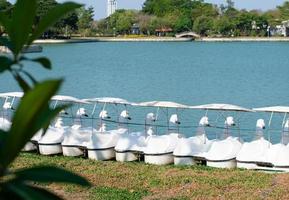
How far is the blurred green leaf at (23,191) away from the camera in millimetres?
1093

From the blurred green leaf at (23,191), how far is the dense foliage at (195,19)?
3878 inches

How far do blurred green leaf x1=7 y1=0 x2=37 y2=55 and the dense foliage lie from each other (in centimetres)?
9834

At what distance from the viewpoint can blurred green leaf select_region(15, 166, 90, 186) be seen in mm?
1195

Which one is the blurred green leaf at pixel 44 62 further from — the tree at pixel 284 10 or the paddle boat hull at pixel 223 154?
the tree at pixel 284 10

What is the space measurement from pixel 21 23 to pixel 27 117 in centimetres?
29

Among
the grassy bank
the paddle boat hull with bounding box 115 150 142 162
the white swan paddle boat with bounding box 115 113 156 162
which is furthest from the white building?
the grassy bank

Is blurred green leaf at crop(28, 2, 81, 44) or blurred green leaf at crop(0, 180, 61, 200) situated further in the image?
blurred green leaf at crop(28, 2, 81, 44)

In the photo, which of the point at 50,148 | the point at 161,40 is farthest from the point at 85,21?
the point at 50,148

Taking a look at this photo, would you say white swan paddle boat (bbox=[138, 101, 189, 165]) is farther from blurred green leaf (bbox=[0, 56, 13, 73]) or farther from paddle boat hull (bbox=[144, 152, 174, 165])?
blurred green leaf (bbox=[0, 56, 13, 73])

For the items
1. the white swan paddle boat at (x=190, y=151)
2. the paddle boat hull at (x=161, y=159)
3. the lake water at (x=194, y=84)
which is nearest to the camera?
the white swan paddle boat at (x=190, y=151)

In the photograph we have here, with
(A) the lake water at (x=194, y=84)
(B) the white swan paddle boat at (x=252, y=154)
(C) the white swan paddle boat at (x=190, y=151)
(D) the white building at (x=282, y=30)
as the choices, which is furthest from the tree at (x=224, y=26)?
(B) the white swan paddle boat at (x=252, y=154)

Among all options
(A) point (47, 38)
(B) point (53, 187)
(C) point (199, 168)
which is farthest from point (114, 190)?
(A) point (47, 38)

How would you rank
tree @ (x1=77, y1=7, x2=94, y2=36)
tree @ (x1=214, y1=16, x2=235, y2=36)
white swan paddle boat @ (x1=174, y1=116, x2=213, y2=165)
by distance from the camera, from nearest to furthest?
white swan paddle boat @ (x1=174, y1=116, x2=213, y2=165) → tree @ (x1=214, y1=16, x2=235, y2=36) → tree @ (x1=77, y1=7, x2=94, y2=36)

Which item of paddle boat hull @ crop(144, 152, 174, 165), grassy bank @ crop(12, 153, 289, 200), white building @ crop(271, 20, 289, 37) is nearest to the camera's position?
grassy bank @ crop(12, 153, 289, 200)
